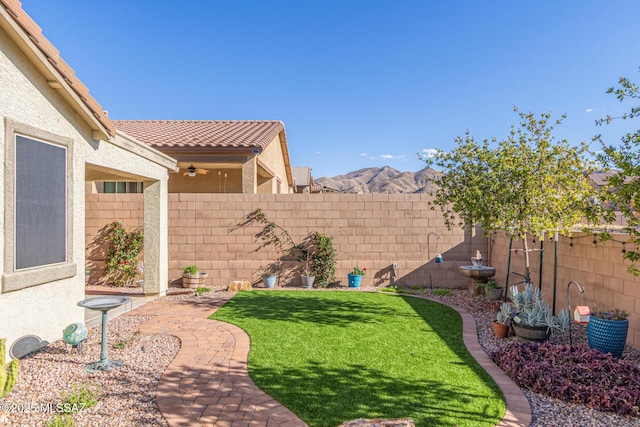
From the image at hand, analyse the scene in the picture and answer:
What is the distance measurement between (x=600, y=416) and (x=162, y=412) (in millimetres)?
4497

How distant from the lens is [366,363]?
5.18m

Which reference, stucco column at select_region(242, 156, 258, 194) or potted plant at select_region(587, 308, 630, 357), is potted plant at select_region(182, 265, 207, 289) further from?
potted plant at select_region(587, 308, 630, 357)

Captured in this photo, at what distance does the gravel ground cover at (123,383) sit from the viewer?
145 inches

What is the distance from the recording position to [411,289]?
11.3 metres

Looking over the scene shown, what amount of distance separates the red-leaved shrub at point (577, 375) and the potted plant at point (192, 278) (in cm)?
841

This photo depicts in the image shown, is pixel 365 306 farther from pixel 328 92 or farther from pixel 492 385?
pixel 328 92

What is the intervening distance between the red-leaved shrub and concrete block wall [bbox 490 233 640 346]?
1594mm

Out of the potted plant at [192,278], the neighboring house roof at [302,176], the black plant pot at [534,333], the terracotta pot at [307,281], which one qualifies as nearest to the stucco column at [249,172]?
the potted plant at [192,278]

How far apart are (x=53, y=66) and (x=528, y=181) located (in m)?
7.99

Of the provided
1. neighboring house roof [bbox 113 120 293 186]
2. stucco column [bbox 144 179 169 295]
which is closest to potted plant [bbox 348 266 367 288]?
stucco column [bbox 144 179 169 295]

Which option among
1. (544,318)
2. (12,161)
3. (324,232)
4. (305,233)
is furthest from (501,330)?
(12,161)

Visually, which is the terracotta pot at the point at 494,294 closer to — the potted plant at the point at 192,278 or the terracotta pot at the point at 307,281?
the terracotta pot at the point at 307,281

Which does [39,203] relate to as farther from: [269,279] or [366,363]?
[269,279]

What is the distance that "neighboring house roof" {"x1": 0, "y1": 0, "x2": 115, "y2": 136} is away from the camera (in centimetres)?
499
